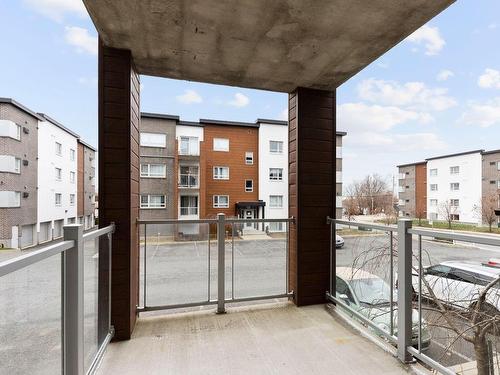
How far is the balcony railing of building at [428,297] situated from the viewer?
1.48 metres

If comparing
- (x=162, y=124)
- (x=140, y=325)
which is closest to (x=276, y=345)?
(x=140, y=325)

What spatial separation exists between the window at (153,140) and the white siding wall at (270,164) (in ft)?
21.0

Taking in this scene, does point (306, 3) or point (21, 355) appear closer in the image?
point (21, 355)

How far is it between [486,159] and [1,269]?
110ft

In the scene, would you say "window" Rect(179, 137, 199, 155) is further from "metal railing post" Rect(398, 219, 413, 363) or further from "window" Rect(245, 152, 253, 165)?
"metal railing post" Rect(398, 219, 413, 363)

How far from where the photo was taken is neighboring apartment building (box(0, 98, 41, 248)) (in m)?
14.1

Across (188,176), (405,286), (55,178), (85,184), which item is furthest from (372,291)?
(85,184)

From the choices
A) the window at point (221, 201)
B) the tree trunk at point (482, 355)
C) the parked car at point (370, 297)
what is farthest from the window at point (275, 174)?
the tree trunk at point (482, 355)

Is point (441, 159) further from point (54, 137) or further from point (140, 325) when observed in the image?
point (54, 137)

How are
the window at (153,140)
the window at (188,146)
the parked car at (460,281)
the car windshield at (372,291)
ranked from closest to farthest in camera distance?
the parked car at (460,281) < the car windshield at (372,291) < the window at (153,140) < the window at (188,146)

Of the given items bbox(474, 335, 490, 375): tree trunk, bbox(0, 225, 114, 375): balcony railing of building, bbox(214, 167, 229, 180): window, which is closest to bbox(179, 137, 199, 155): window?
bbox(214, 167, 229, 180): window

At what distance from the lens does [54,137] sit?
18859mm

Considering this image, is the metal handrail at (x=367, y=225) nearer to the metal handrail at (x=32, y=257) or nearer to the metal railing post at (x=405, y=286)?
the metal railing post at (x=405, y=286)

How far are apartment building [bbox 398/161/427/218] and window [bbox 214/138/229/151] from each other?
25.8m
